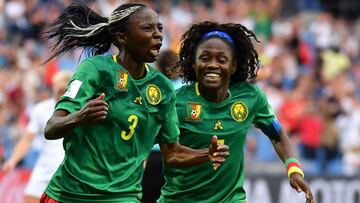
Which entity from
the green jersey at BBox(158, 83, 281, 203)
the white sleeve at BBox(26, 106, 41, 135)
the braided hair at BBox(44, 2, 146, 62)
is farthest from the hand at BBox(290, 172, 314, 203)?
the white sleeve at BBox(26, 106, 41, 135)

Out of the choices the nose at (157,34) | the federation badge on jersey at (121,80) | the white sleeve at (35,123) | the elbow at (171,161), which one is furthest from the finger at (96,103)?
the white sleeve at (35,123)

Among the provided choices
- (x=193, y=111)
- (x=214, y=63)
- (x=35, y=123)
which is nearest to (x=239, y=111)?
(x=193, y=111)

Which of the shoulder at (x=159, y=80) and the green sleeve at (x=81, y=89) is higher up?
the shoulder at (x=159, y=80)

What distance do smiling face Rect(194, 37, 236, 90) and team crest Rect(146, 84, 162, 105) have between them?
70 cm

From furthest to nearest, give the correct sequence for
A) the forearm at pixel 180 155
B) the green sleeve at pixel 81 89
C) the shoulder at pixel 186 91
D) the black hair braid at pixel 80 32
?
1. the shoulder at pixel 186 91
2. the black hair braid at pixel 80 32
3. the forearm at pixel 180 155
4. the green sleeve at pixel 81 89

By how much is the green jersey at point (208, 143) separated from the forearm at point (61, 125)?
1.42 m

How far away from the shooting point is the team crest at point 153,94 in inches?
280

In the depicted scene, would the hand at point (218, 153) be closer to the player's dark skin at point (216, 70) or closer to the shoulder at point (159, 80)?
the shoulder at point (159, 80)

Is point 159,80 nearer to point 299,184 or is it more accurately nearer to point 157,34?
point 157,34

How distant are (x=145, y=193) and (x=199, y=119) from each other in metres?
2.82

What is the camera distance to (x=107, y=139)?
692 cm

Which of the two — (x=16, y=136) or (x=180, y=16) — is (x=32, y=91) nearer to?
(x=16, y=136)

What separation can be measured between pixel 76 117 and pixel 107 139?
46cm

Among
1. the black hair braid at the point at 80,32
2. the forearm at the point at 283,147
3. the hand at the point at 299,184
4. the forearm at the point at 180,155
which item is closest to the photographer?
the forearm at the point at 180,155
